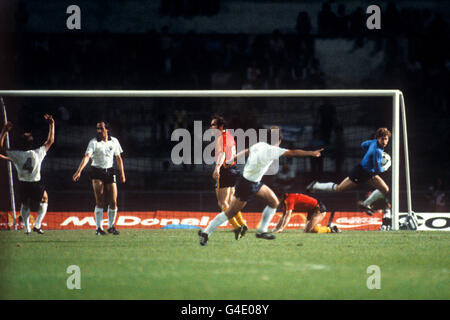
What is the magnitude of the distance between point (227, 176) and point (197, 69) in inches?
472

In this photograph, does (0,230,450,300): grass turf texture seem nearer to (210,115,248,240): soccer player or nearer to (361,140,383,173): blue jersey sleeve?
(210,115,248,240): soccer player

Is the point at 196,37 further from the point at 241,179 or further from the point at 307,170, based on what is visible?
the point at 241,179

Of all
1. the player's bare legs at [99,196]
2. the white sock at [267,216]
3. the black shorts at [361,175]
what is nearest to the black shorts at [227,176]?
the white sock at [267,216]

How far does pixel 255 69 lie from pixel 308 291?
17577 millimetres

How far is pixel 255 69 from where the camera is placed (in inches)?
981

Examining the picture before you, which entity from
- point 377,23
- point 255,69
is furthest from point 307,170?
point 377,23

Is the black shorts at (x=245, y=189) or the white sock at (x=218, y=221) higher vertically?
the black shorts at (x=245, y=189)

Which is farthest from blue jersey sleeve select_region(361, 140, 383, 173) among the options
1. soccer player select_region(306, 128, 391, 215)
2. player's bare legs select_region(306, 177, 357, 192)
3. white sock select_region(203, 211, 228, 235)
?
white sock select_region(203, 211, 228, 235)

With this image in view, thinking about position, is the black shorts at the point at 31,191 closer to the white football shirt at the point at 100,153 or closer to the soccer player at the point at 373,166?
the white football shirt at the point at 100,153

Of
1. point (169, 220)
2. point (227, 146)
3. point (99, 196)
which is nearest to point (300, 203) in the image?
point (227, 146)

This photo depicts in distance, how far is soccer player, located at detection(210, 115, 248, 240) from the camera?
12.8 metres

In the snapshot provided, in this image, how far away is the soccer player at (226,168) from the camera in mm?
12836

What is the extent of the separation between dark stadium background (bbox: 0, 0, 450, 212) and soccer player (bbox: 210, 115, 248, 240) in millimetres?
7117

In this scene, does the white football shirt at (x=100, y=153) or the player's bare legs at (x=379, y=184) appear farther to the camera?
the player's bare legs at (x=379, y=184)
